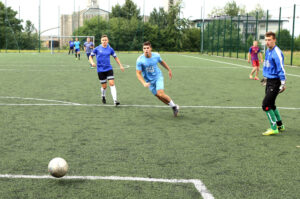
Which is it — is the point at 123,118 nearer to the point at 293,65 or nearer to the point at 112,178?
the point at 112,178

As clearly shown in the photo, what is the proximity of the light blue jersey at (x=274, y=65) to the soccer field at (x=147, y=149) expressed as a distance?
102cm

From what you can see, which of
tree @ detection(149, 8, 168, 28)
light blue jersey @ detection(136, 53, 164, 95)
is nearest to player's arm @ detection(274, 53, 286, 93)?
light blue jersey @ detection(136, 53, 164, 95)

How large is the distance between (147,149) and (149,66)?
296 centimetres

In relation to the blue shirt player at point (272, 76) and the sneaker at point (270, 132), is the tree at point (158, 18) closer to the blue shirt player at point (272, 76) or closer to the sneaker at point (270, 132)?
the blue shirt player at point (272, 76)

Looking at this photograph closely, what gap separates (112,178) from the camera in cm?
432

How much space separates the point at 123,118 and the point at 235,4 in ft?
344

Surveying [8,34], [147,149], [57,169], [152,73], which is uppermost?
[8,34]

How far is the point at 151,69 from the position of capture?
26.8 feet

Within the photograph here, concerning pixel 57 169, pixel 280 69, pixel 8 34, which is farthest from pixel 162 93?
pixel 8 34

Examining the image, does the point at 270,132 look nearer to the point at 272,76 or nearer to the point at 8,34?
the point at 272,76

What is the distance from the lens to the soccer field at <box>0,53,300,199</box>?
13.3 ft

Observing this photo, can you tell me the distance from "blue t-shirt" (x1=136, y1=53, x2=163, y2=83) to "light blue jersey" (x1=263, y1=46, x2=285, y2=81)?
245cm

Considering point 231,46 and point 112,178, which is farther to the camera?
point 231,46

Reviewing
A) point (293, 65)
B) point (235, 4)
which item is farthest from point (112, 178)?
point (235, 4)
